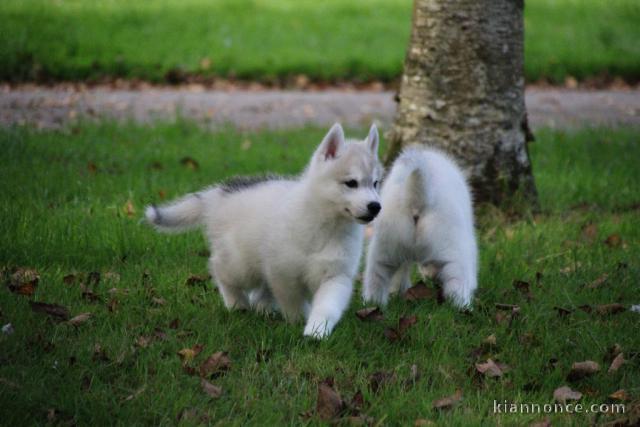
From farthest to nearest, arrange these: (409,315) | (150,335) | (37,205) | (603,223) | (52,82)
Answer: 1. (52,82)
2. (603,223)
3. (37,205)
4. (409,315)
5. (150,335)

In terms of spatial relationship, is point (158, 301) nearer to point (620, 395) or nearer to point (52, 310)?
point (52, 310)

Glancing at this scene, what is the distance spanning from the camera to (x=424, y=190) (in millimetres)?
4812

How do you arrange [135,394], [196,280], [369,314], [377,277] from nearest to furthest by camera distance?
[135,394] → [369,314] → [377,277] → [196,280]

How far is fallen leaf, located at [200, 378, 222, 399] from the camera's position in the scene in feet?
11.8

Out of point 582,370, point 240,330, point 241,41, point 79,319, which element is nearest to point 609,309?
point 582,370

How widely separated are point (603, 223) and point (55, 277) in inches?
163

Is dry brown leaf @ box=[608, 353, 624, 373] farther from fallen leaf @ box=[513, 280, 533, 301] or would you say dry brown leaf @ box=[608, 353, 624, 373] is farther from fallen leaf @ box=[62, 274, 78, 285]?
fallen leaf @ box=[62, 274, 78, 285]

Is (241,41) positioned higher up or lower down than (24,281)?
lower down

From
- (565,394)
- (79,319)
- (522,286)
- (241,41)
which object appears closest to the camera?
(565,394)

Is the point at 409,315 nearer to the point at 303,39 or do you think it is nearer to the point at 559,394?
the point at 559,394

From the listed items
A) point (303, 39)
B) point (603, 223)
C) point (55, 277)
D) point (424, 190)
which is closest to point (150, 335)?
point (55, 277)

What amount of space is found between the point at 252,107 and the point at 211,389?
9.06 metres

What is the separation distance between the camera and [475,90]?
6953 mm

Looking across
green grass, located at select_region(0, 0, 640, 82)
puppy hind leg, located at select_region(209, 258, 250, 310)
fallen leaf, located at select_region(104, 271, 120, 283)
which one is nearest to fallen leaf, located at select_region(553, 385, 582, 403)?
puppy hind leg, located at select_region(209, 258, 250, 310)
